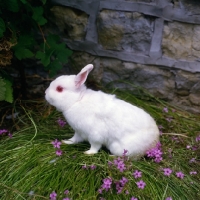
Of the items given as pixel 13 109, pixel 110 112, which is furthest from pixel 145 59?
pixel 13 109

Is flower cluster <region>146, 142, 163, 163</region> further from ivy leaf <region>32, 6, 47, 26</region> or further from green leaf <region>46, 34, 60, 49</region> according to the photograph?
ivy leaf <region>32, 6, 47, 26</region>

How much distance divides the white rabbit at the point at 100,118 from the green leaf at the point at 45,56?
507 mm

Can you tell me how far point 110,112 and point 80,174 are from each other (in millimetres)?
424

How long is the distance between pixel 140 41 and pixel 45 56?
2.51ft

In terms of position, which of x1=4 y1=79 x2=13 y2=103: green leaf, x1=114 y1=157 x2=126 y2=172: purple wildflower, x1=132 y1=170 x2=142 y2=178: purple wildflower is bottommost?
x1=132 y1=170 x2=142 y2=178: purple wildflower

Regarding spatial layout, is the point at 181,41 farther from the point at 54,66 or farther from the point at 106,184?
the point at 106,184

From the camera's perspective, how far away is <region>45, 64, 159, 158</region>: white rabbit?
8.10 feet

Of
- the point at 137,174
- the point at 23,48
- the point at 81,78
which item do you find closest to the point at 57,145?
the point at 81,78

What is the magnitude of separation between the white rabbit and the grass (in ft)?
0.35

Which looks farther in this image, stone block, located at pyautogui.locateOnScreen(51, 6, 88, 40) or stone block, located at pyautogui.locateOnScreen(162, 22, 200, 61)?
stone block, located at pyautogui.locateOnScreen(51, 6, 88, 40)

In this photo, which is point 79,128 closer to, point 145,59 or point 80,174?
point 80,174

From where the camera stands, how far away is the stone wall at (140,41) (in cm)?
302

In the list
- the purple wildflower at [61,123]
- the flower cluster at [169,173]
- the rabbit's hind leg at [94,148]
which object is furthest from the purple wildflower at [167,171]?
the purple wildflower at [61,123]

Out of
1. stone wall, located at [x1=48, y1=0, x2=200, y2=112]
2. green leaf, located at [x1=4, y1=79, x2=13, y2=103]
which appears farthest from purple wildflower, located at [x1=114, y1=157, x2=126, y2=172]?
stone wall, located at [x1=48, y1=0, x2=200, y2=112]
